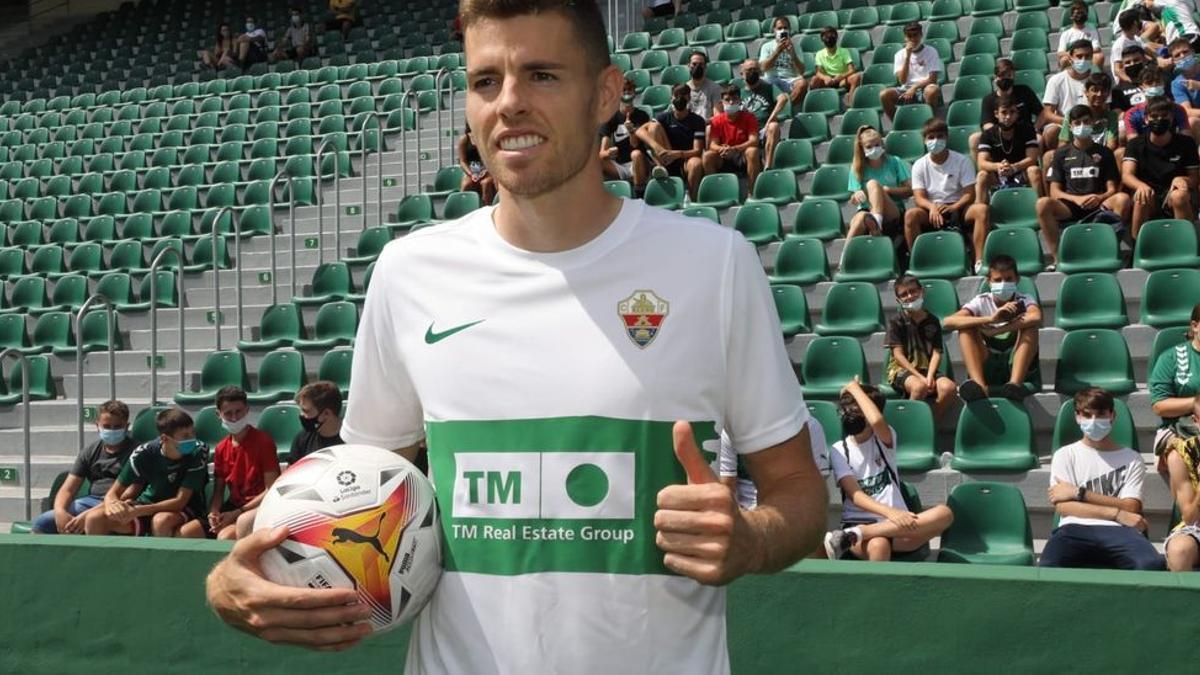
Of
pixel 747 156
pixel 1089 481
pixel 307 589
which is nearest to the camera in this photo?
pixel 307 589

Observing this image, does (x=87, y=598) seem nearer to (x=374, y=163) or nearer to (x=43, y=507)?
(x=43, y=507)

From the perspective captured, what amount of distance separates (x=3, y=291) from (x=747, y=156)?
303 inches

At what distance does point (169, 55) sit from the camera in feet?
87.4

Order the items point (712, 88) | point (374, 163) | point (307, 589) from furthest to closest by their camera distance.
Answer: point (374, 163) < point (712, 88) < point (307, 589)

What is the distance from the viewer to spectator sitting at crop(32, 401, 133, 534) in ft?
29.3

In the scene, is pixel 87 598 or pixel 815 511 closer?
pixel 815 511

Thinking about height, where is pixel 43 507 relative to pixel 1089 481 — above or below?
below

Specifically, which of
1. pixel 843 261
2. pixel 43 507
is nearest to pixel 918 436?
pixel 843 261

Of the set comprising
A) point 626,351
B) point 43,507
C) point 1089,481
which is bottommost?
point 43,507

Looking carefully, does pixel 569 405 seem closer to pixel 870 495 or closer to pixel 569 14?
pixel 569 14

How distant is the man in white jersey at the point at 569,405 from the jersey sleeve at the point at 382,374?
0.08 metres

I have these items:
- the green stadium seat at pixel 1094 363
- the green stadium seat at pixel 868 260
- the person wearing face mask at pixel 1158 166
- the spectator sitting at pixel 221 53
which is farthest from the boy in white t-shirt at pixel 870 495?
the spectator sitting at pixel 221 53

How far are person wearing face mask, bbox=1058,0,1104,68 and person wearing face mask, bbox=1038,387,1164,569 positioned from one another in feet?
19.4

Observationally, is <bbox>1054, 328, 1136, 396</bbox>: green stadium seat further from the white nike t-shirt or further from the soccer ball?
the soccer ball
